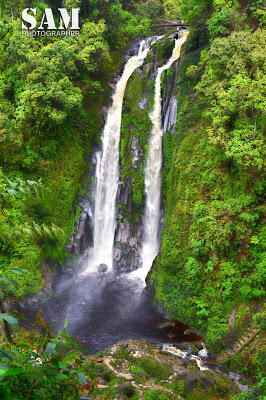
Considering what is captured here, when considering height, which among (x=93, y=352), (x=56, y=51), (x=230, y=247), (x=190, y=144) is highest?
(x=56, y=51)

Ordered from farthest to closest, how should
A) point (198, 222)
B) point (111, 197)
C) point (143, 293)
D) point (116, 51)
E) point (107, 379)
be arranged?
point (116, 51)
point (111, 197)
point (143, 293)
point (198, 222)
point (107, 379)

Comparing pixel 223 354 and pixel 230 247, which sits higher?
pixel 230 247

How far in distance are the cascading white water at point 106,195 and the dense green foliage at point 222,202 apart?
359 centimetres

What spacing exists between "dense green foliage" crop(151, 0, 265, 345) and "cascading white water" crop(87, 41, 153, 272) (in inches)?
141

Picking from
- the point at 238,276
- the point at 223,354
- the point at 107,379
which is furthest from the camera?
the point at 238,276

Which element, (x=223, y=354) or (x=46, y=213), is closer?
(x=223, y=354)

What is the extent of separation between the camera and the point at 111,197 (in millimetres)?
15742

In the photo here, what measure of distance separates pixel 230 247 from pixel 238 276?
0.99m

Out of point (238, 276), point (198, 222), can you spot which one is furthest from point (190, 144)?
point (238, 276)

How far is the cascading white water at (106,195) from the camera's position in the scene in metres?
Answer: 15.4

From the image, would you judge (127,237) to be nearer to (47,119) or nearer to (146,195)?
(146,195)

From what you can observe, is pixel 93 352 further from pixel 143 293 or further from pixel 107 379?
pixel 143 293

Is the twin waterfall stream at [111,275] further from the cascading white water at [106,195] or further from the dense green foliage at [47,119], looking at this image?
the dense green foliage at [47,119]

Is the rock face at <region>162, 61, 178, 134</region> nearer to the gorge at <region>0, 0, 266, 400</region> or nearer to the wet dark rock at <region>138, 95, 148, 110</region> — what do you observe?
the gorge at <region>0, 0, 266, 400</region>
